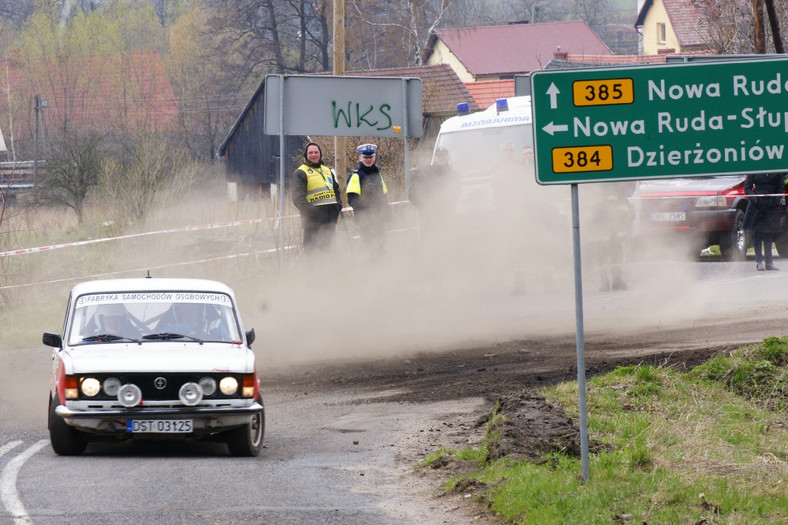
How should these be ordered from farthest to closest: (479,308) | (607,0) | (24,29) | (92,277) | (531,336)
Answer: (607,0)
(24,29)
(92,277)
(479,308)
(531,336)

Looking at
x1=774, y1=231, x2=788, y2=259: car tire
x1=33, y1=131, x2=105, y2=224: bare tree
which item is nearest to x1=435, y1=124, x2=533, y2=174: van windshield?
x1=774, y1=231, x2=788, y2=259: car tire

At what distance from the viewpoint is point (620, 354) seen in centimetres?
1291

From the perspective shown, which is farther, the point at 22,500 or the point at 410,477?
the point at 410,477

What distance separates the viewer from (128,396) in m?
8.52

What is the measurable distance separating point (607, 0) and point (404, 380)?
120 meters

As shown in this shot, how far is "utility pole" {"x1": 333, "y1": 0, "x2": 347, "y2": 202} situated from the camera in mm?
20000

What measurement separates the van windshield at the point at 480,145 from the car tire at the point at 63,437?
1208 cm

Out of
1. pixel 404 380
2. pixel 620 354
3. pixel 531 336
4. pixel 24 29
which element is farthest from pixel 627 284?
pixel 24 29

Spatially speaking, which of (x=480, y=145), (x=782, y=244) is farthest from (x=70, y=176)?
(x=782, y=244)

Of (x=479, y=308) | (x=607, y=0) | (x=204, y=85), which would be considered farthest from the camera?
(x=607, y=0)

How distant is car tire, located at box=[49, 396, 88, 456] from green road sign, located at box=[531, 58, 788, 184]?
14.0 ft

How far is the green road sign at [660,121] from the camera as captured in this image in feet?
22.6

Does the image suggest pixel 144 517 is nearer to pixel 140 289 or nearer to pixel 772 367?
pixel 140 289

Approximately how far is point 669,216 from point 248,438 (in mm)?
14269
